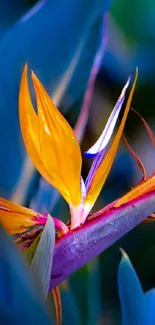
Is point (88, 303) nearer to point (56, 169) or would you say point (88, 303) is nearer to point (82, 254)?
point (82, 254)

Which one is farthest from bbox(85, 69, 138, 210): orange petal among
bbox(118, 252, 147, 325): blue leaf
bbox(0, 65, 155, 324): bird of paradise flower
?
bbox(118, 252, 147, 325): blue leaf

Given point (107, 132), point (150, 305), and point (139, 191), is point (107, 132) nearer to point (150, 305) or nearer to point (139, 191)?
point (139, 191)

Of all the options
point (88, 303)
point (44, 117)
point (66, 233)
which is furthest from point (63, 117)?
point (88, 303)

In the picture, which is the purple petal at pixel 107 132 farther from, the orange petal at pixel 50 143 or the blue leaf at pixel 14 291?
the blue leaf at pixel 14 291

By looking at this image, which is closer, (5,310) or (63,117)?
(5,310)

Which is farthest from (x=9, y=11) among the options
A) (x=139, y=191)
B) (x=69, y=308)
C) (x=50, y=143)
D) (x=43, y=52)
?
(x=69, y=308)
